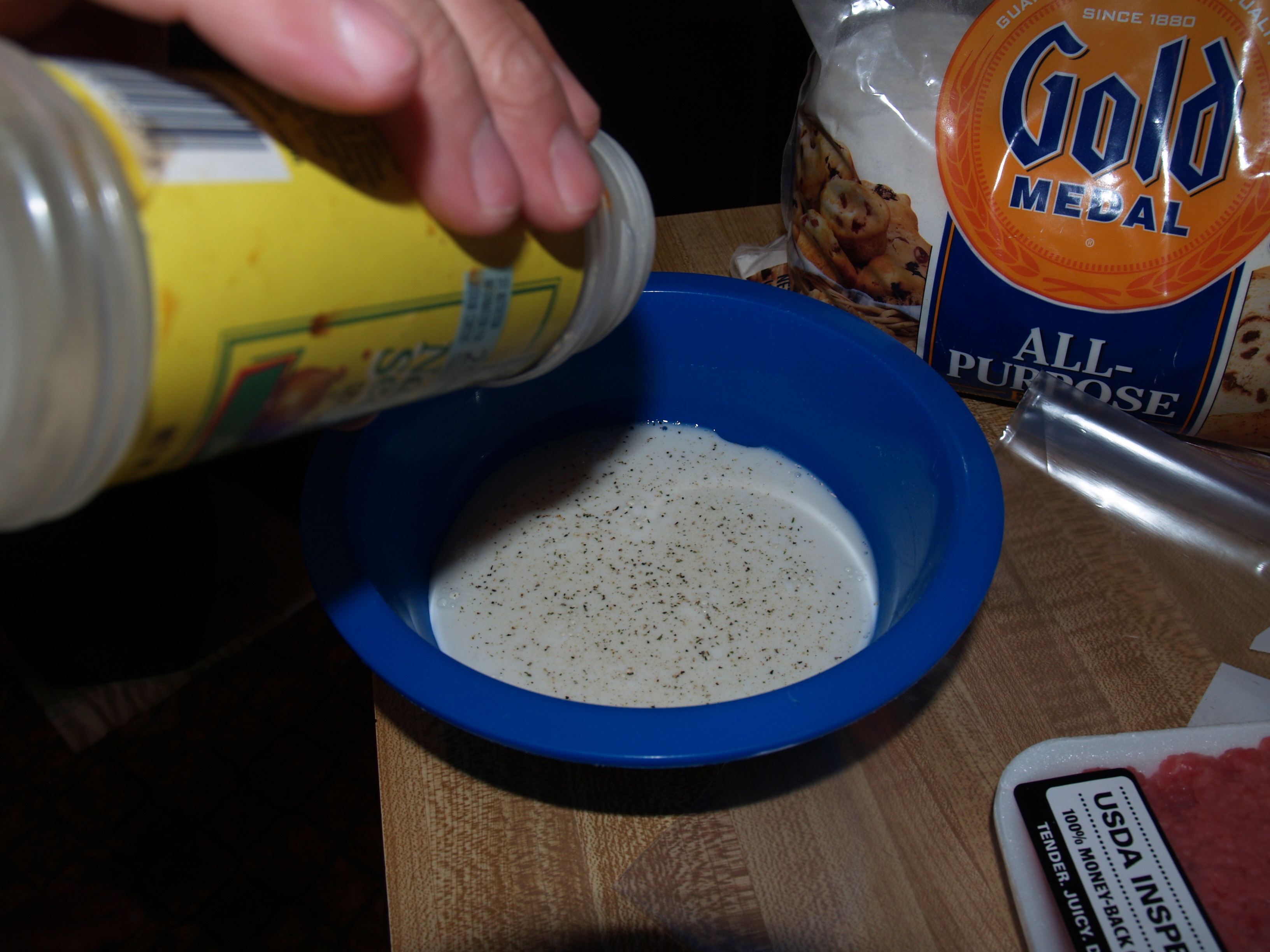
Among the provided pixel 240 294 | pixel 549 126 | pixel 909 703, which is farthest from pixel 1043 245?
pixel 240 294

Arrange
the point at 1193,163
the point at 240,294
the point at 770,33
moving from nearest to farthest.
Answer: the point at 240,294 < the point at 1193,163 < the point at 770,33

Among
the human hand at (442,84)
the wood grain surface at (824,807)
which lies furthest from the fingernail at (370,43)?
the wood grain surface at (824,807)

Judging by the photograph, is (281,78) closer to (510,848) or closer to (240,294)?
(240,294)

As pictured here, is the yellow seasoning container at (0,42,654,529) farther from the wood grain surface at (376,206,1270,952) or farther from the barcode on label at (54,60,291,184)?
the wood grain surface at (376,206,1270,952)

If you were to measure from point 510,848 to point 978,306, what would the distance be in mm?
516

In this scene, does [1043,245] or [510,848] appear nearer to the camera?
[510,848]

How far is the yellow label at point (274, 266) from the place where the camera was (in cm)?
28

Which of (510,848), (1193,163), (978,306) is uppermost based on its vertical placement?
(1193,163)

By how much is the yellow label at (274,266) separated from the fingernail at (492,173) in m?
0.02

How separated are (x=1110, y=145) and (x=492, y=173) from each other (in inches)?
19.6

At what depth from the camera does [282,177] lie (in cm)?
→ 30

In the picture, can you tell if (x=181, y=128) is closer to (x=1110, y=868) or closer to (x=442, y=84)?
(x=442, y=84)

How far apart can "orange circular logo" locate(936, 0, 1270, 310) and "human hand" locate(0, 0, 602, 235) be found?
39 centimetres

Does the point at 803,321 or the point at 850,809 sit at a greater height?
the point at 803,321
